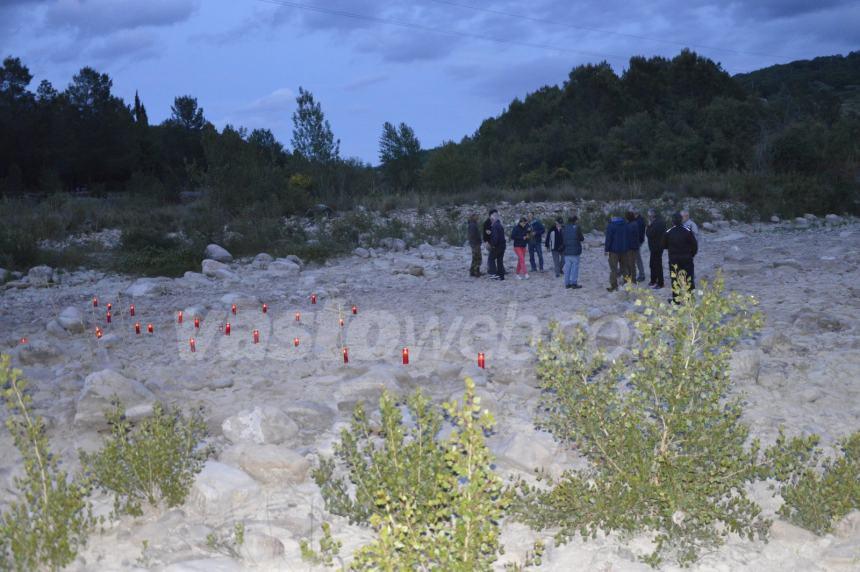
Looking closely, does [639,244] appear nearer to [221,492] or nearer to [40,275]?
[221,492]

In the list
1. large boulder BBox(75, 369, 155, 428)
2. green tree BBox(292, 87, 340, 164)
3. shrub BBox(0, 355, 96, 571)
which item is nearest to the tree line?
green tree BBox(292, 87, 340, 164)

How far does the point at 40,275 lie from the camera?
1589 centimetres

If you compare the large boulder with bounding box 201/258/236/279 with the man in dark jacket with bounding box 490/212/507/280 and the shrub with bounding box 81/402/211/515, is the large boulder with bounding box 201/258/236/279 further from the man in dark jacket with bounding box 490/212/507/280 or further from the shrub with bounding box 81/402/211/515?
the shrub with bounding box 81/402/211/515

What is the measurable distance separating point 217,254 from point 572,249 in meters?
8.62

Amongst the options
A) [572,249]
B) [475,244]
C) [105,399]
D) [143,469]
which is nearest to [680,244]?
[572,249]

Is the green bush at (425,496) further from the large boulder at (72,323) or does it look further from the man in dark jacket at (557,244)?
the man in dark jacket at (557,244)

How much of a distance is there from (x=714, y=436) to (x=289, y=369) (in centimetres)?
482

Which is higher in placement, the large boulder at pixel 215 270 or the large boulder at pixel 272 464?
the large boulder at pixel 215 270

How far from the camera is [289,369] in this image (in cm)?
831

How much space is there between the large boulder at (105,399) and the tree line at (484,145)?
56.7 ft

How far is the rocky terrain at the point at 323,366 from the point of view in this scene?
4.52 m

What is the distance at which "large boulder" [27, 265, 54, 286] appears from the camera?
612 inches

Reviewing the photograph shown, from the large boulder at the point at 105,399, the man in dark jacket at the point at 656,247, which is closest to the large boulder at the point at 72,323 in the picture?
the large boulder at the point at 105,399

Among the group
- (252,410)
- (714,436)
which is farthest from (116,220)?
(714,436)
